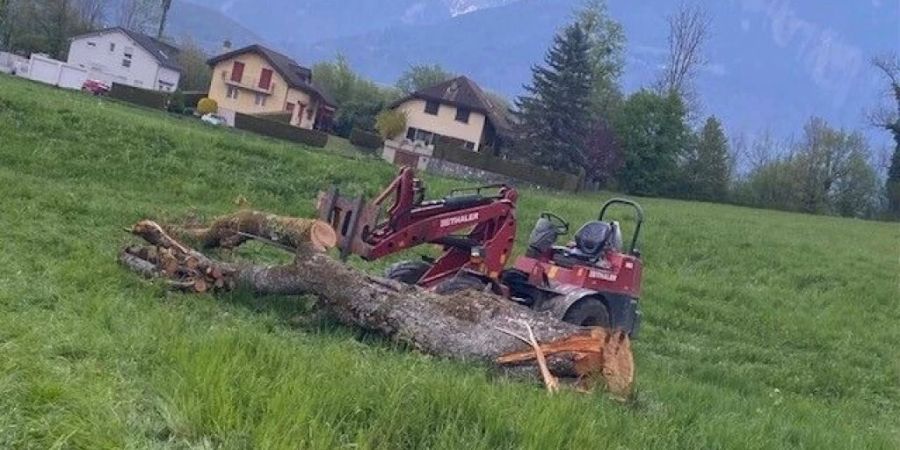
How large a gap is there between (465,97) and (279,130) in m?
21.1

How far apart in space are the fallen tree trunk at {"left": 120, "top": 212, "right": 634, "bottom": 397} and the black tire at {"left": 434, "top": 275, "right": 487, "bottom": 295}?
1.17 meters

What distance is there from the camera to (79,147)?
1873cm

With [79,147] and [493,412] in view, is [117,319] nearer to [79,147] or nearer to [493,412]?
[493,412]

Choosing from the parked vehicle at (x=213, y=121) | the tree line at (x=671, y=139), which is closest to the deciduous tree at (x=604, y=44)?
the tree line at (x=671, y=139)

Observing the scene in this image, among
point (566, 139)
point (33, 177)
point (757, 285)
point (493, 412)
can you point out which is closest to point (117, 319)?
point (493, 412)

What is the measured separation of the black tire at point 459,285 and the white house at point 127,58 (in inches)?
2720

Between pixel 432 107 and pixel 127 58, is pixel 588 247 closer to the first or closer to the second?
pixel 432 107

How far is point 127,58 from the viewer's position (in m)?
76.8

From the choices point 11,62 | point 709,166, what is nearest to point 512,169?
point 709,166

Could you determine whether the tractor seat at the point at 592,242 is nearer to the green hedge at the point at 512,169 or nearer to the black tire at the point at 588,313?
the black tire at the point at 588,313

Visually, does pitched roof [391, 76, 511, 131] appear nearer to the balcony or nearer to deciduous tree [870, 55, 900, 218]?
the balcony

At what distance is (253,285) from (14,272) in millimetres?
2035

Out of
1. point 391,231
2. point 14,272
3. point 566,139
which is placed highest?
point 566,139

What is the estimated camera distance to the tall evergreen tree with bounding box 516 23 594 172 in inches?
2170
